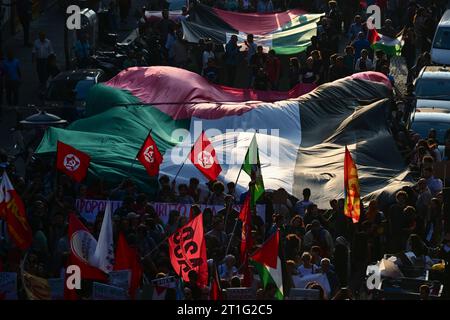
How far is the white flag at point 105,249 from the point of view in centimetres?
2323

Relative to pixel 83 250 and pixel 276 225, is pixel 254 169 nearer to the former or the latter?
pixel 276 225

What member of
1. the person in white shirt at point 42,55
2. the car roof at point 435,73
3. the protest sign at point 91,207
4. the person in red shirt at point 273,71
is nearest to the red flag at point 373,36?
the person in red shirt at point 273,71

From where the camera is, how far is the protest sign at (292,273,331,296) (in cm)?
2345

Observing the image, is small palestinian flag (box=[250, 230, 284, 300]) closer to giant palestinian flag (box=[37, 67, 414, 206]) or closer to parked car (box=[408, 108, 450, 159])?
giant palestinian flag (box=[37, 67, 414, 206])

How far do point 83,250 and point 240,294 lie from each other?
9.11ft

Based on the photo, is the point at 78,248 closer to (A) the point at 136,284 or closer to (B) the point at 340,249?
(A) the point at 136,284

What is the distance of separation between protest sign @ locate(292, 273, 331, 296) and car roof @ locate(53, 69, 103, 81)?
12.3m

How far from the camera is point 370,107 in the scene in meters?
31.1

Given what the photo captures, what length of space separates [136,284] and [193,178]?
586 centimetres

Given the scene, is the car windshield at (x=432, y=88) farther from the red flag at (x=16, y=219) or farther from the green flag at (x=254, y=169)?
the red flag at (x=16, y=219)

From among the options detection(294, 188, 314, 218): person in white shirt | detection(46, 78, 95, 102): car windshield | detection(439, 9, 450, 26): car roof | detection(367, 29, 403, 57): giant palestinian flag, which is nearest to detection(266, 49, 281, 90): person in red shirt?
detection(367, 29, 403, 57): giant palestinian flag

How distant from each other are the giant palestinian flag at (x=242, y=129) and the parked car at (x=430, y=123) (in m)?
0.75
